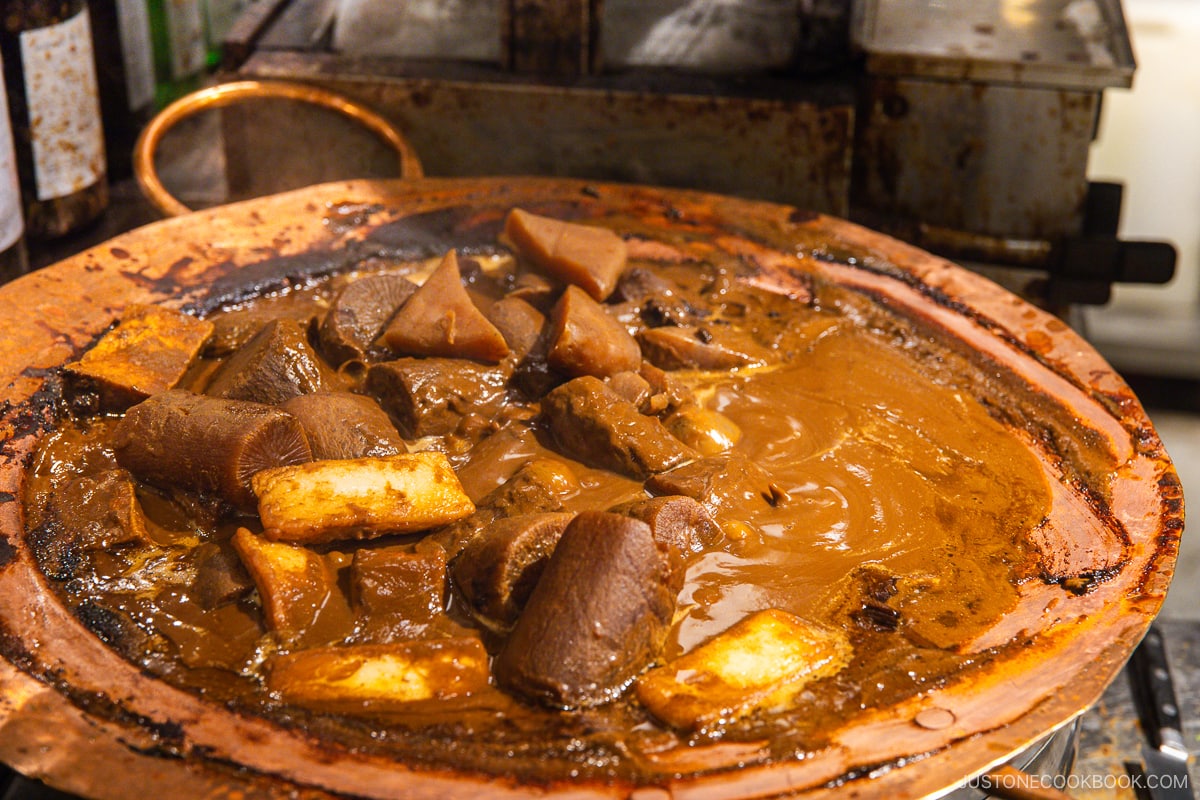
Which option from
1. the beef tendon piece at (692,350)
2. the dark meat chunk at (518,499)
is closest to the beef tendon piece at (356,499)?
the dark meat chunk at (518,499)

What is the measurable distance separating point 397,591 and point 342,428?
1.44ft

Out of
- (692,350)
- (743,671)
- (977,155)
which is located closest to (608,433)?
(692,350)

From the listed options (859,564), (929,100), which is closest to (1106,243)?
(929,100)

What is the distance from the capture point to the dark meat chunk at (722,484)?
2.16 m

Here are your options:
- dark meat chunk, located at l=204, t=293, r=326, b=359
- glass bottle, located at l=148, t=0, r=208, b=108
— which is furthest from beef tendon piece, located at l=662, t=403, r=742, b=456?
glass bottle, located at l=148, t=0, r=208, b=108

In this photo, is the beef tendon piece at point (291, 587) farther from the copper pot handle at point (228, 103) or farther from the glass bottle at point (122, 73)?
the glass bottle at point (122, 73)

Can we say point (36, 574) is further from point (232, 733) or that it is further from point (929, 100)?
point (929, 100)

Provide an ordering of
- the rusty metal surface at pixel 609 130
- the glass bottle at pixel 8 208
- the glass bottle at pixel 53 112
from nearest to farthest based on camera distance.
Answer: the glass bottle at pixel 8 208 < the glass bottle at pixel 53 112 < the rusty metal surface at pixel 609 130

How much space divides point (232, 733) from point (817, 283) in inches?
76.9

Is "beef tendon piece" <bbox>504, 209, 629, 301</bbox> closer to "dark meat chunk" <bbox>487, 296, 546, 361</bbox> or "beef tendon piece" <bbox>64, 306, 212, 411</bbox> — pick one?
"dark meat chunk" <bbox>487, 296, 546, 361</bbox>

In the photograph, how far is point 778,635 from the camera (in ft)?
6.02

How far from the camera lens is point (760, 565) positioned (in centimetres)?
204

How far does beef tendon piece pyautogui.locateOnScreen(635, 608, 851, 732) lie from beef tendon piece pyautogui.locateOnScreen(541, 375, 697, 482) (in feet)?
1.55

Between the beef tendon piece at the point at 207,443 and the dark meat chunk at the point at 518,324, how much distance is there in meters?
0.59
